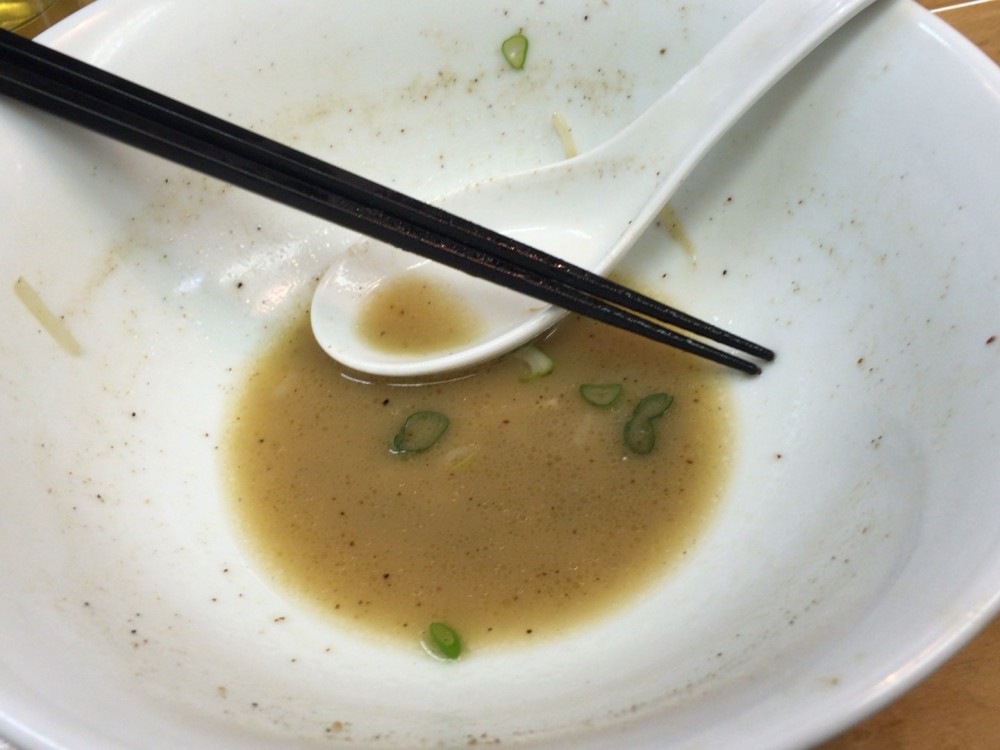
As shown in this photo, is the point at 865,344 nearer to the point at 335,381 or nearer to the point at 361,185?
the point at 361,185

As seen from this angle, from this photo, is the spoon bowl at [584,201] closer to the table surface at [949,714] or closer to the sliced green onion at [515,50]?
the sliced green onion at [515,50]

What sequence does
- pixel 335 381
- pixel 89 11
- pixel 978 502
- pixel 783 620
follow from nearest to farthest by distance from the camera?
1. pixel 978 502
2. pixel 783 620
3. pixel 89 11
4. pixel 335 381

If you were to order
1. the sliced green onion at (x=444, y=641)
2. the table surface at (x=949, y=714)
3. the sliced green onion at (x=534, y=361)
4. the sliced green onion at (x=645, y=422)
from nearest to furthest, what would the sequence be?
1. the table surface at (x=949, y=714)
2. the sliced green onion at (x=444, y=641)
3. the sliced green onion at (x=645, y=422)
4. the sliced green onion at (x=534, y=361)

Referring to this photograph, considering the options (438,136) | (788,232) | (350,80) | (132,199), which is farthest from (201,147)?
(788,232)

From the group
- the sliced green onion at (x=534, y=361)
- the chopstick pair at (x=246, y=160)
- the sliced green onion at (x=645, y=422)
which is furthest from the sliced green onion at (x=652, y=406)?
the chopstick pair at (x=246, y=160)

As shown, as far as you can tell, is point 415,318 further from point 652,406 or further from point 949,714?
point 949,714

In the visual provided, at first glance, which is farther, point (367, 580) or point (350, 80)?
point (350, 80)
